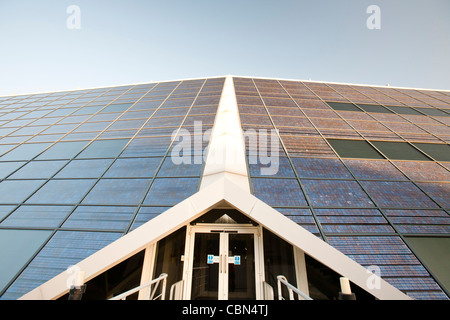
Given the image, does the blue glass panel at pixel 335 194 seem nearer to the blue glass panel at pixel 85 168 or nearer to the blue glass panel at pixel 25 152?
the blue glass panel at pixel 85 168

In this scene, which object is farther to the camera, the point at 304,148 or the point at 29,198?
the point at 304,148

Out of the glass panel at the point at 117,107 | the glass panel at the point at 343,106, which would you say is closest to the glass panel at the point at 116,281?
the glass panel at the point at 117,107

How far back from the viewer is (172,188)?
18.0 feet

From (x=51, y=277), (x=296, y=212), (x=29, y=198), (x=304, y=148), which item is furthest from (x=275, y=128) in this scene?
(x=29, y=198)

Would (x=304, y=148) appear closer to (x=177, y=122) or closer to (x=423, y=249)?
(x=423, y=249)

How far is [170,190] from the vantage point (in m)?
5.41

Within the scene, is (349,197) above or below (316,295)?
above

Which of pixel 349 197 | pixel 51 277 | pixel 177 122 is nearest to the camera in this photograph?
pixel 51 277

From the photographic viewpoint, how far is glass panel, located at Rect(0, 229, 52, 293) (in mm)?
4160

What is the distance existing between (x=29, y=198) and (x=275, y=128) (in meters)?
8.43

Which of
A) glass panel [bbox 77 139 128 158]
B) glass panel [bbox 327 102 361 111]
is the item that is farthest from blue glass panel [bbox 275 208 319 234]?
glass panel [bbox 327 102 361 111]

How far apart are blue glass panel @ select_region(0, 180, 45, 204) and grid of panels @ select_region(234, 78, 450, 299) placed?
6.80 metres

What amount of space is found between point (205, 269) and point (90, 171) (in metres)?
4.87

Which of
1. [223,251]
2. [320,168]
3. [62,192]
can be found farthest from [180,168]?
[320,168]
